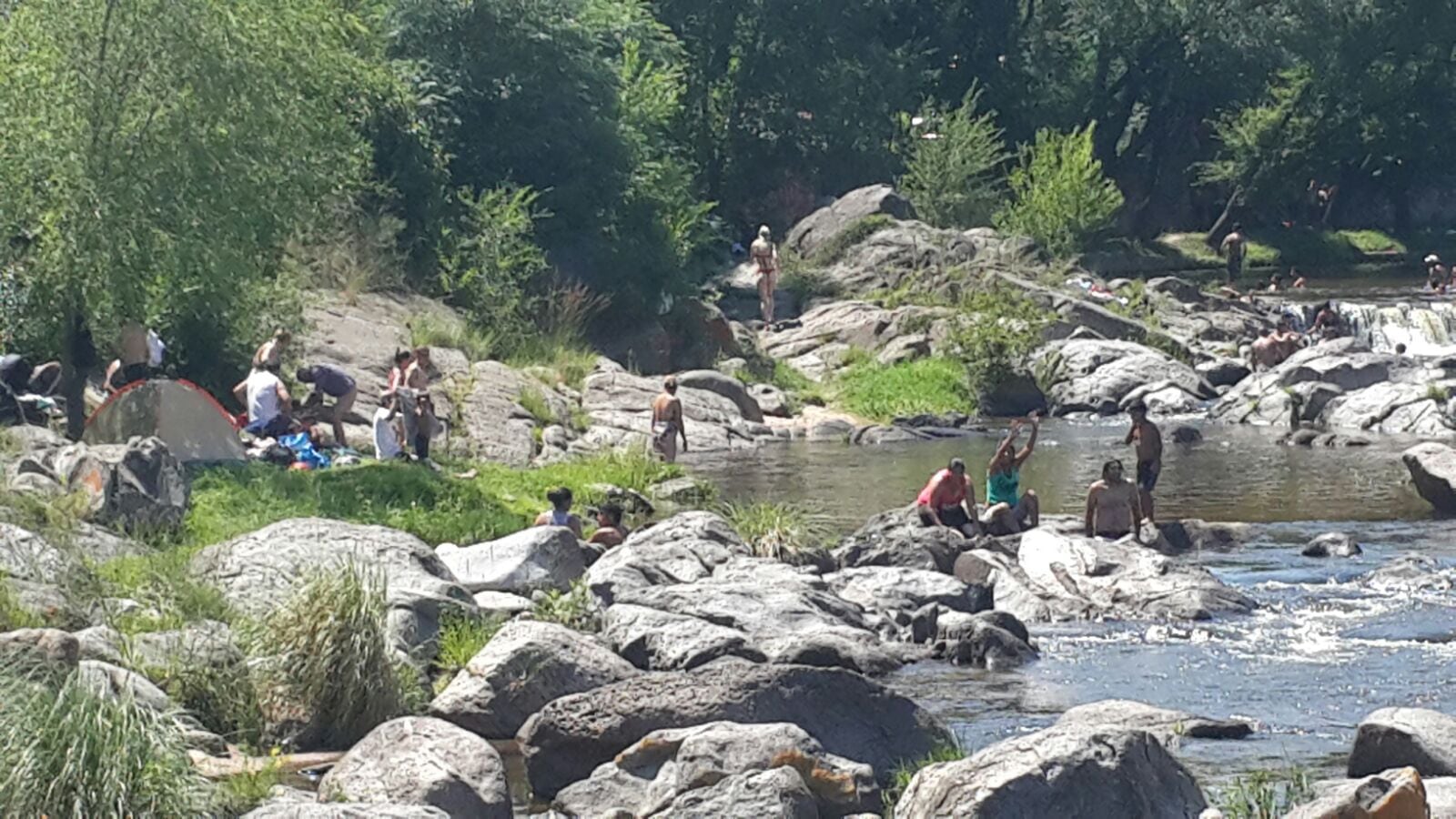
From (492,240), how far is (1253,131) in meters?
31.5

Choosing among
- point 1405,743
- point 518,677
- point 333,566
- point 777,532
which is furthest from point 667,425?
point 1405,743

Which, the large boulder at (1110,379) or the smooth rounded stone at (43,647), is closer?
the smooth rounded stone at (43,647)

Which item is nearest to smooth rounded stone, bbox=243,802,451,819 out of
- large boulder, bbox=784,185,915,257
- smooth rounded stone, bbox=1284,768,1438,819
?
smooth rounded stone, bbox=1284,768,1438,819

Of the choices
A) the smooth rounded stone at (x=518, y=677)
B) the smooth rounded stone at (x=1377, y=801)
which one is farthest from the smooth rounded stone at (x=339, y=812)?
the smooth rounded stone at (x=1377, y=801)

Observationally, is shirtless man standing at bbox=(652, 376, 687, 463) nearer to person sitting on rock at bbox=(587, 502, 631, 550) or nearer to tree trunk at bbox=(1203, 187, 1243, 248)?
person sitting on rock at bbox=(587, 502, 631, 550)

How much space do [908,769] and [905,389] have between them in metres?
24.8

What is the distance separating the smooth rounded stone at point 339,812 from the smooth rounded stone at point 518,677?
361 centimetres

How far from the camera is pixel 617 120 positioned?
41.9 meters

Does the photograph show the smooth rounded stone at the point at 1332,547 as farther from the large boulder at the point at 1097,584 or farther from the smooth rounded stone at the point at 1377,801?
the smooth rounded stone at the point at 1377,801

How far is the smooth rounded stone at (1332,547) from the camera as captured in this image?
23.4m

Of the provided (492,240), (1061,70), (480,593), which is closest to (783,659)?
(480,593)

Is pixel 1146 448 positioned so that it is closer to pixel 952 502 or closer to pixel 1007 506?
pixel 1007 506

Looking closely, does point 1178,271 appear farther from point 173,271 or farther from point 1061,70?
point 173,271

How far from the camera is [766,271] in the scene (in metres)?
43.8
